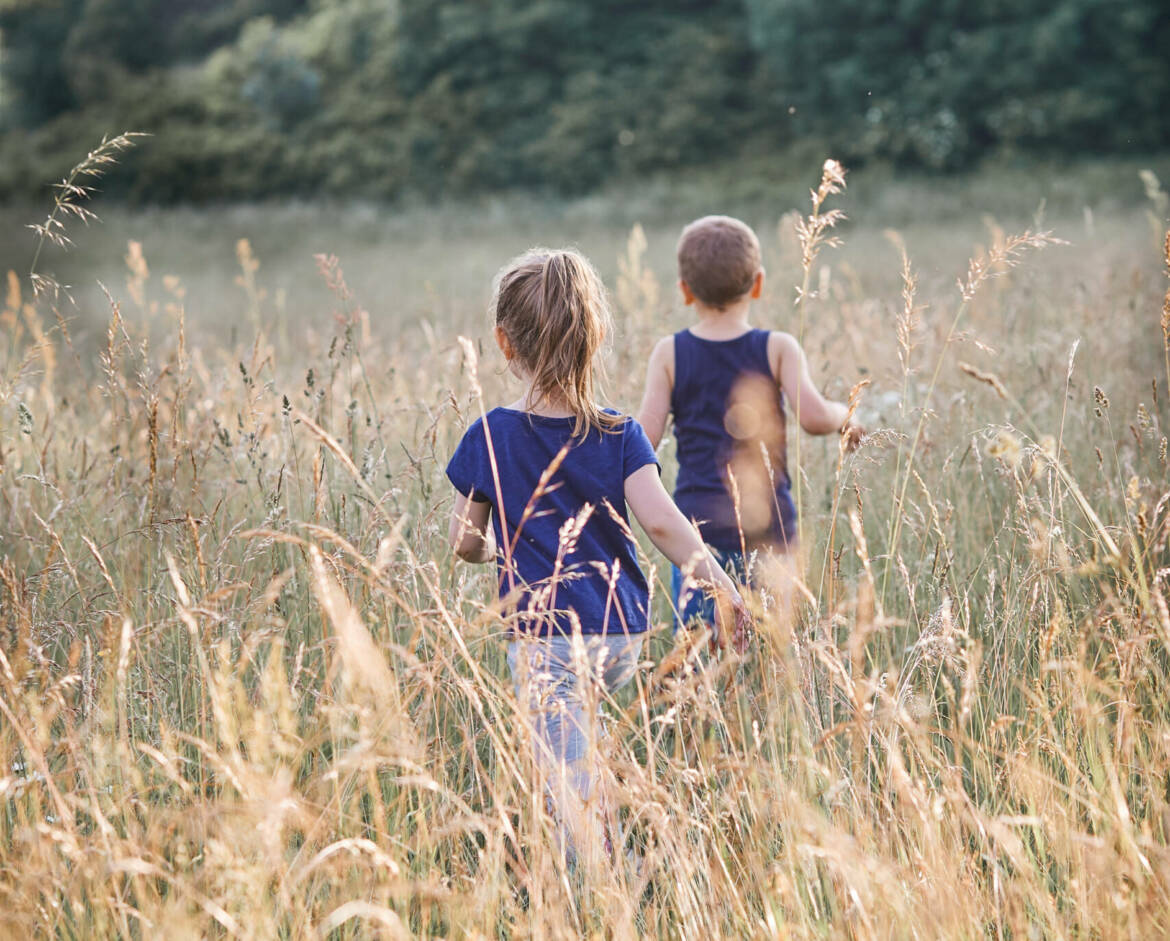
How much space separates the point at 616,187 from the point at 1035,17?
11.0 metres

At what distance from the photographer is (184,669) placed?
2.27 meters

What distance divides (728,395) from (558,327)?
0.91 m

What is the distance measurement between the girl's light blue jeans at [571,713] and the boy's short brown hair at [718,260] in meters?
1.18

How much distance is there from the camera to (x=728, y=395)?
2.82 meters

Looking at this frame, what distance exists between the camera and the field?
1441 millimetres

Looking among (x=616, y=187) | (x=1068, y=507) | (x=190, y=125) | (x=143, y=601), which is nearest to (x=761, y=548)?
(x=1068, y=507)

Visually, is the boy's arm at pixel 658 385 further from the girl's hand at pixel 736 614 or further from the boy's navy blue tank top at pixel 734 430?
the girl's hand at pixel 736 614

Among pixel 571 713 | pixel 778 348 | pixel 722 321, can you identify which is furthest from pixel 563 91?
pixel 571 713

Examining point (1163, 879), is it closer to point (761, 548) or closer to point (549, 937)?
point (549, 937)

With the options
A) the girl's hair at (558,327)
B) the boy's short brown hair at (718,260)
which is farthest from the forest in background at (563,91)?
the girl's hair at (558,327)

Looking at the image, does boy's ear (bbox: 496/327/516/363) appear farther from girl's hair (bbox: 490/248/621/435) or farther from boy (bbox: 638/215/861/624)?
boy (bbox: 638/215/861/624)

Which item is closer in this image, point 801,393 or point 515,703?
point 515,703

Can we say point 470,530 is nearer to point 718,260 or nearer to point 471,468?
point 471,468

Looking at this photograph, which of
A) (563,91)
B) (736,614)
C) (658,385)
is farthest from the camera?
(563,91)
